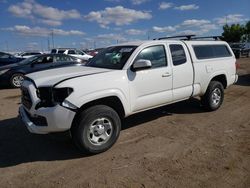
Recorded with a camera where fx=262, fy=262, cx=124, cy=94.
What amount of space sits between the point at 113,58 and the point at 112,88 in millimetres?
1063

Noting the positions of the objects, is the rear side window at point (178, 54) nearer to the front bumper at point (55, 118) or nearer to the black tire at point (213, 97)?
the black tire at point (213, 97)

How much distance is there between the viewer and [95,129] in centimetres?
428

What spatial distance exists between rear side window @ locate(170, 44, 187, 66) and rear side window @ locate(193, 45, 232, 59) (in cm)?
52

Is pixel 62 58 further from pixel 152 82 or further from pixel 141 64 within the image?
pixel 141 64

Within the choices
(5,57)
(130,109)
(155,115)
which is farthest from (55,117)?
(5,57)

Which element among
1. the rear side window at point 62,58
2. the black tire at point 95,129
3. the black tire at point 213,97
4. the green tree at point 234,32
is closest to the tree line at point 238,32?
the green tree at point 234,32

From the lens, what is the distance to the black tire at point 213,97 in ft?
21.1

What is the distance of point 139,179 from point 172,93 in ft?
8.02

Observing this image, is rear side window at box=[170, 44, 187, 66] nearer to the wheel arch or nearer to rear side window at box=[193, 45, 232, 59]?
rear side window at box=[193, 45, 232, 59]

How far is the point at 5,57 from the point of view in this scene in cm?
1588

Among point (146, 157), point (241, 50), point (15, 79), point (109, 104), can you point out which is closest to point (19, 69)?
point (15, 79)

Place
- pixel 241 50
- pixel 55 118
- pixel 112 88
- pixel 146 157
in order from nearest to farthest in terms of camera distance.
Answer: pixel 55 118
pixel 146 157
pixel 112 88
pixel 241 50

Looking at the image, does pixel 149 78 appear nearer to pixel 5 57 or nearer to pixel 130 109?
pixel 130 109

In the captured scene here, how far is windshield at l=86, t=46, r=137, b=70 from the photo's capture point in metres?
4.94
